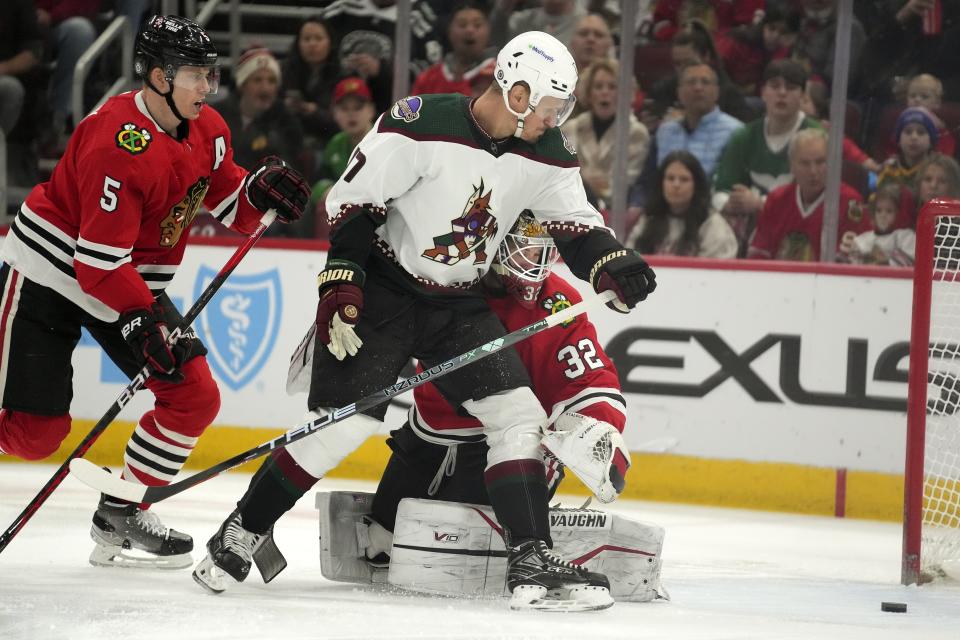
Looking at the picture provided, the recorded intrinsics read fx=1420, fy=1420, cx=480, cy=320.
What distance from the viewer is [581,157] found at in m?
5.45

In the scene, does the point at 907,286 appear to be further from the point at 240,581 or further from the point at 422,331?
the point at 240,581

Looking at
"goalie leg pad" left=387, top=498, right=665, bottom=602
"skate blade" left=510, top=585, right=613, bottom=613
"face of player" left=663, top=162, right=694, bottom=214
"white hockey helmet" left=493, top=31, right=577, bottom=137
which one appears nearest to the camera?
"skate blade" left=510, top=585, right=613, bottom=613

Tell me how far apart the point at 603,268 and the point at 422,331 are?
0.43 m

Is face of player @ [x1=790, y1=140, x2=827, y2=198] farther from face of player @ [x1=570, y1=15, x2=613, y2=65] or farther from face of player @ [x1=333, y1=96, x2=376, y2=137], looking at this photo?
face of player @ [x1=333, y1=96, x2=376, y2=137]

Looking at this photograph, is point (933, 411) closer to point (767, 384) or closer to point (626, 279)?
point (767, 384)

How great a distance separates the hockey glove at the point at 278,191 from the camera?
346 cm

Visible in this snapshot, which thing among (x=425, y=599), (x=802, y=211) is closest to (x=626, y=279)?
(x=425, y=599)

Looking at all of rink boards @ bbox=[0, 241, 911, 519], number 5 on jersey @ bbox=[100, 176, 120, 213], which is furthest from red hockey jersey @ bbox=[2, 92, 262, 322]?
rink boards @ bbox=[0, 241, 911, 519]

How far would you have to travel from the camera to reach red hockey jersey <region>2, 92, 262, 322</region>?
122 inches

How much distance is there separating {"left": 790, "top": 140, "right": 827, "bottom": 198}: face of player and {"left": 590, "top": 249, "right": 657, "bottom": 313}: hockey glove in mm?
2230

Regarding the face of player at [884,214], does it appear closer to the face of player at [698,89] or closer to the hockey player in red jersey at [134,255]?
the face of player at [698,89]

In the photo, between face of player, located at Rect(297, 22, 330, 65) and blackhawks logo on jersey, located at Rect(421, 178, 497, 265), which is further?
face of player, located at Rect(297, 22, 330, 65)

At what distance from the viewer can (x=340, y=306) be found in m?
2.96

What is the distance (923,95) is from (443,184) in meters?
2.68
